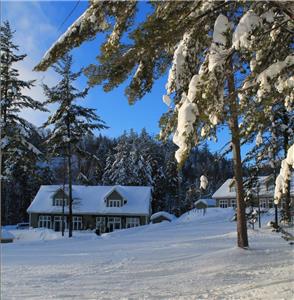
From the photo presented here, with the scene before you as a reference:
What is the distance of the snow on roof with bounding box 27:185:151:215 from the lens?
5456 centimetres

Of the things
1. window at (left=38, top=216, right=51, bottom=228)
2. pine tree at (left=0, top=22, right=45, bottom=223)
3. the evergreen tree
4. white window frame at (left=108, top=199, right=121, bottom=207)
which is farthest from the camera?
the evergreen tree

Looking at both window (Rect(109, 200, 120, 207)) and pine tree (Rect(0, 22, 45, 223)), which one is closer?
pine tree (Rect(0, 22, 45, 223))

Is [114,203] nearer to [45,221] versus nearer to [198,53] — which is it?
[45,221]

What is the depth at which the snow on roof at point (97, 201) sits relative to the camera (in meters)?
54.6

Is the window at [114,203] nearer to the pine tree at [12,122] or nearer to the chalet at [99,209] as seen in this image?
the chalet at [99,209]

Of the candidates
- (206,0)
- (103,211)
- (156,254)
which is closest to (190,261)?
(156,254)

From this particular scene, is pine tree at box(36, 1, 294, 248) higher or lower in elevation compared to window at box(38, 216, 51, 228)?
higher

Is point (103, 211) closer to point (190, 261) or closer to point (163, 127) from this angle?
point (190, 261)

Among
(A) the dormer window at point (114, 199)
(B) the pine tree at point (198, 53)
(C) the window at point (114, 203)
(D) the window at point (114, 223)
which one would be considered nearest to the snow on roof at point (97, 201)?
(A) the dormer window at point (114, 199)

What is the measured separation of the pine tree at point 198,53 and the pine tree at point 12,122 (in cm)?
1853

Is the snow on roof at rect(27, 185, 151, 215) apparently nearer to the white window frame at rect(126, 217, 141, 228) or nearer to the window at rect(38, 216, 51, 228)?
the white window frame at rect(126, 217, 141, 228)

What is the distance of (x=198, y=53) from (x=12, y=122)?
20.3 metres

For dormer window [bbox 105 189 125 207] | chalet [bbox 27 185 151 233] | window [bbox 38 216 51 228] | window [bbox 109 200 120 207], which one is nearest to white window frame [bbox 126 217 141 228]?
chalet [bbox 27 185 151 233]

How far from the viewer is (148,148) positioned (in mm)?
74250
